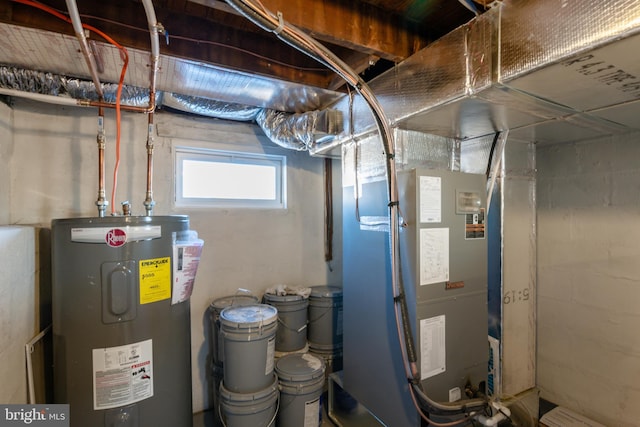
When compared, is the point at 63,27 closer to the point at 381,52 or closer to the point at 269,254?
the point at 381,52

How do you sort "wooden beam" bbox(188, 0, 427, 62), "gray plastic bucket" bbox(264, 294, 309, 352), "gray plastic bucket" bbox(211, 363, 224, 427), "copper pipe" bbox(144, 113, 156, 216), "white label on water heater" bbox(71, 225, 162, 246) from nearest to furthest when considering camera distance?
1. "wooden beam" bbox(188, 0, 427, 62)
2. "white label on water heater" bbox(71, 225, 162, 246)
3. "copper pipe" bbox(144, 113, 156, 216)
4. "gray plastic bucket" bbox(211, 363, 224, 427)
5. "gray plastic bucket" bbox(264, 294, 309, 352)

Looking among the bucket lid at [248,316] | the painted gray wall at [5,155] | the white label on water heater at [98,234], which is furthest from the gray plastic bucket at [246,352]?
the painted gray wall at [5,155]

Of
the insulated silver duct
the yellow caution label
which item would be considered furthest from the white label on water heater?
the insulated silver duct

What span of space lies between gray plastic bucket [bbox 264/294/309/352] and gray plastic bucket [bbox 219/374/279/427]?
0.49 metres

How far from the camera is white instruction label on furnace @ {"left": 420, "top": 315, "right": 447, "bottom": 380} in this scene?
1527mm

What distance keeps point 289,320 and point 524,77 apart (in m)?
2.02

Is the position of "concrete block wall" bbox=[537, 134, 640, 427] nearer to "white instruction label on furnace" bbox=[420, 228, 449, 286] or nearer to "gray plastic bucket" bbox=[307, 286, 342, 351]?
"white instruction label on furnace" bbox=[420, 228, 449, 286]

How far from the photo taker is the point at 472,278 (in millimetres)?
1692

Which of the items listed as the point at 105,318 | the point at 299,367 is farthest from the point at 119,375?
the point at 299,367

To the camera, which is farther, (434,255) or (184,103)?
(184,103)

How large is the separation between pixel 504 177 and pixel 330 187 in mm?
1388

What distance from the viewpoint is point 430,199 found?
60.5 inches

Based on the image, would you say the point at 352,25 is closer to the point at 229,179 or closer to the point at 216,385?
the point at 229,179

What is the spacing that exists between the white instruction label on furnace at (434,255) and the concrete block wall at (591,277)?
4.06ft
